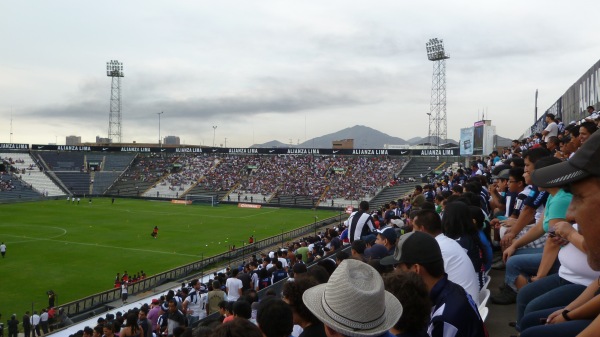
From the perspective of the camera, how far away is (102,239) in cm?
3634

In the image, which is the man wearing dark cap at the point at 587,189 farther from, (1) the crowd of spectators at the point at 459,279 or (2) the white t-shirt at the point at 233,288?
(2) the white t-shirt at the point at 233,288

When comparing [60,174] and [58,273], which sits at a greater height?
[60,174]

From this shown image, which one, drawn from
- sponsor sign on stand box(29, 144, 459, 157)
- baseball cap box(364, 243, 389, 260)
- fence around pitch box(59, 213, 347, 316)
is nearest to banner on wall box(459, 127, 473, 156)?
sponsor sign on stand box(29, 144, 459, 157)

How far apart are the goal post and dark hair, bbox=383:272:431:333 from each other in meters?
58.1

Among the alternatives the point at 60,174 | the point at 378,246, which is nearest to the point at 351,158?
the point at 60,174

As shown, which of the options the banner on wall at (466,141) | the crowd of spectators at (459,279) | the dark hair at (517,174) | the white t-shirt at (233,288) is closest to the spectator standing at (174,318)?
the white t-shirt at (233,288)

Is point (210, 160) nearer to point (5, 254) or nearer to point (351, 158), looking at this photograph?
point (351, 158)

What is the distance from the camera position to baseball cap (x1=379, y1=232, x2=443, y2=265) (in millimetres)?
3525

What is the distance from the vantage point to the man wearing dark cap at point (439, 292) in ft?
10.9

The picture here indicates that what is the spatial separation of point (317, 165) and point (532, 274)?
69.0 meters

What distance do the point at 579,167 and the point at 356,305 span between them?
4.30 ft

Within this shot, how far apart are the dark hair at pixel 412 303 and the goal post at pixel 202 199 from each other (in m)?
58.1

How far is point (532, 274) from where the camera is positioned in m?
5.12

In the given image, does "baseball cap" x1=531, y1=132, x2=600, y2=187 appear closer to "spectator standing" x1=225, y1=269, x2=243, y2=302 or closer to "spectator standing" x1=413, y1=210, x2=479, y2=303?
"spectator standing" x1=413, y1=210, x2=479, y2=303
